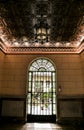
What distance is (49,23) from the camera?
7207 millimetres

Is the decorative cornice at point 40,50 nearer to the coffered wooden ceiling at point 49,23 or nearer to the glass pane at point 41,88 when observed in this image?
the coffered wooden ceiling at point 49,23

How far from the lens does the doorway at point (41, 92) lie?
10.1 m

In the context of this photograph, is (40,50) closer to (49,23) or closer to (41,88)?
(41,88)

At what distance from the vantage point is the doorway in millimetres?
10050

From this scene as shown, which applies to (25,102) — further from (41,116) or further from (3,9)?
(3,9)

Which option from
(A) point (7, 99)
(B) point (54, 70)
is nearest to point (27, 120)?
(A) point (7, 99)

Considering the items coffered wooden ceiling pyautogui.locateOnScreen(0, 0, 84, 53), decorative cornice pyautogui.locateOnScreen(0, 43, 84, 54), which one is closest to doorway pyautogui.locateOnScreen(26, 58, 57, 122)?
decorative cornice pyautogui.locateOnScreen(0, 43, 84, 54)

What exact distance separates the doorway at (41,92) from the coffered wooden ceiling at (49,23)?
109 centimetres

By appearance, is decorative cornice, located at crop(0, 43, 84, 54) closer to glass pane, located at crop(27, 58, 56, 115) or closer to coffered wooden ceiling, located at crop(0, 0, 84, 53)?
coffered wooden ceiling, located at crop(0, 0, 84, 53)

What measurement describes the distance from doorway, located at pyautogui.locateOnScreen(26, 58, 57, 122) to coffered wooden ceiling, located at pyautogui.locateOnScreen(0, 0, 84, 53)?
1087 mm

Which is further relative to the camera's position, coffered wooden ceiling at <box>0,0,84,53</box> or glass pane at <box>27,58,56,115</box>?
glass pane at <box>27,58,56,115</box>

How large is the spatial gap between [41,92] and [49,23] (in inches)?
187

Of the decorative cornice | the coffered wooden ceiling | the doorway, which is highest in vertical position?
the coffered wooden ceiling

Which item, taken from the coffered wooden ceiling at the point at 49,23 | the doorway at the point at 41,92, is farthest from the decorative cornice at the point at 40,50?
the doorway at the point at 41,92
